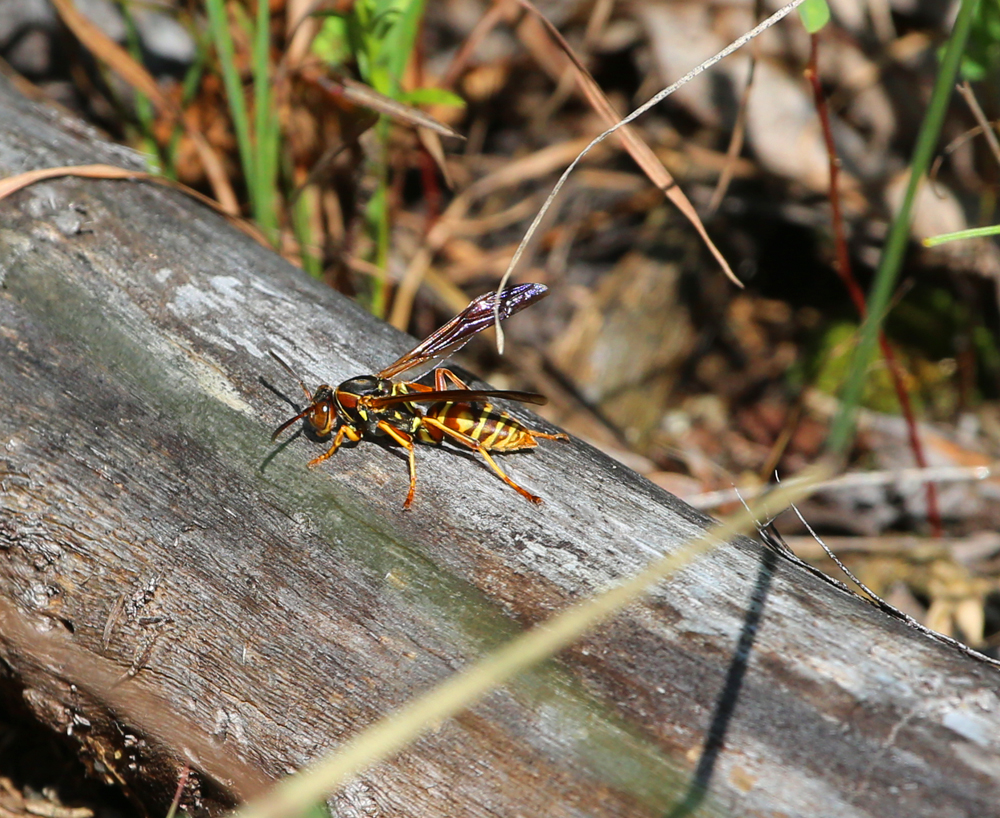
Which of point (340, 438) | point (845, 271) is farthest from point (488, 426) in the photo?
point (845, 271)

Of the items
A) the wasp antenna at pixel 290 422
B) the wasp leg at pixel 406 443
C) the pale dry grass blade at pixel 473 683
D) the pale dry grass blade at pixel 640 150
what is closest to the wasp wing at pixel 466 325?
the wasp leg at pixel 406 443

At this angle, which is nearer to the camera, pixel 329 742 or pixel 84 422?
pixel 329 742

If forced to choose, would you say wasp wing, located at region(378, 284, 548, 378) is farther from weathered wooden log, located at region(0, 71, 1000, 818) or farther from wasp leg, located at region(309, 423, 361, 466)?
wasp leg, located at region(309, 423, 361, 466)

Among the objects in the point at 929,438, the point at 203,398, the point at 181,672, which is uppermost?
the point at 929,438

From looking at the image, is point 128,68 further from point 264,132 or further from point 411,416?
point 411,416

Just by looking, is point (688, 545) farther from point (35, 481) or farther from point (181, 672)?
point (35, 481)

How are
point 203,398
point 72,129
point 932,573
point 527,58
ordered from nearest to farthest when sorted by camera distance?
point 203,398
point 72,129
point 932,573
point 527,58

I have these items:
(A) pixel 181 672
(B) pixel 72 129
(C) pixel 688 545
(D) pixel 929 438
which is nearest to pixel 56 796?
(A) pixel 181 672
